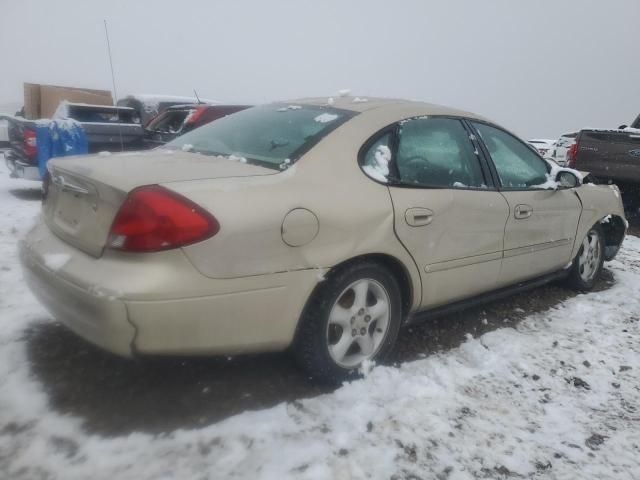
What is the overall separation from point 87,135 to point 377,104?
17.9ft

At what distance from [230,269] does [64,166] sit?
1063 mm

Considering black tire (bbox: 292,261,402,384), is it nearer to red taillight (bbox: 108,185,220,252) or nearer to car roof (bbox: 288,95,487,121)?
red taillight (bbox: 108,185,220,252)

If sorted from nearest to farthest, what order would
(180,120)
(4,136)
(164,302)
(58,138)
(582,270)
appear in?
(164,302) < (582,270) < (58,138) < (180,120) < (4,136)

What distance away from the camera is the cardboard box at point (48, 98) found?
37.4ft

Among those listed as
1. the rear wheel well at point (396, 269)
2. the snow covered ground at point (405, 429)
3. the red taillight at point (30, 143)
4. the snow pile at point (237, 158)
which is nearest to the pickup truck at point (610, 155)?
the snow covered ground at point (405, 429)

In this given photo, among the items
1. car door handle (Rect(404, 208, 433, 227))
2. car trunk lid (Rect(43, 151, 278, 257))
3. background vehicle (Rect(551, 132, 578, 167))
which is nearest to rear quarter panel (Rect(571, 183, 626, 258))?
car door handle (Rect(404, 208, 433, 227))

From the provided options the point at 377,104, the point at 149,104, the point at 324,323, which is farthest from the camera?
the point at 149,104

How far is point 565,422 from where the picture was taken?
2.53 meters

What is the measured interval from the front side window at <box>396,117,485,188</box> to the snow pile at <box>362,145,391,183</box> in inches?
3.2

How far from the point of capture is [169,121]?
8000 mm

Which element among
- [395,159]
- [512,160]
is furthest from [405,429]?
[512,160]

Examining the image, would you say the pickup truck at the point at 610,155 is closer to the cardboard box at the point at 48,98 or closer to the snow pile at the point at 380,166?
the snow pile at the point at 380,166

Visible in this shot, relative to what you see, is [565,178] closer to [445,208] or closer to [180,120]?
[445,208]

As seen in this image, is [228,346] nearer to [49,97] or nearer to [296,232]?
[296,232]
